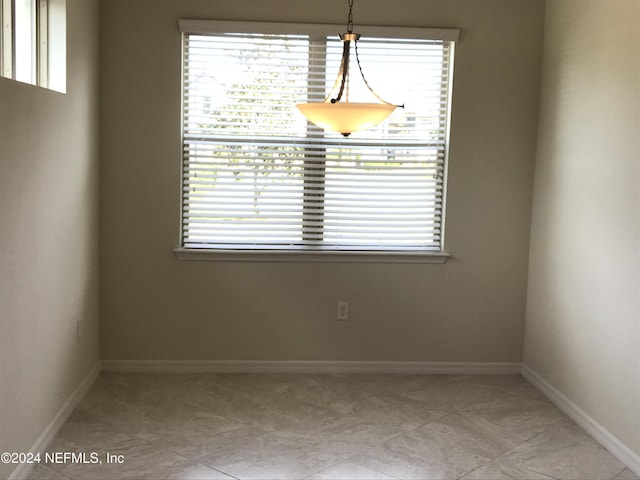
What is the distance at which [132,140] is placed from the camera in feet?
14.4

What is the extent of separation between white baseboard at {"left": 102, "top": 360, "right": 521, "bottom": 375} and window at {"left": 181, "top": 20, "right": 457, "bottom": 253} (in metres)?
0.76

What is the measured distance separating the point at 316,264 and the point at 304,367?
688 millimetres

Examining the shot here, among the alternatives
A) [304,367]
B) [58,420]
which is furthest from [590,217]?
[58,420]

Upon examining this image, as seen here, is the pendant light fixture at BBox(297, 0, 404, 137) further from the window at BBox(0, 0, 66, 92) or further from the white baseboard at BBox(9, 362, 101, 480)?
the white baseboard at BBox(9, 362, 101, 480)

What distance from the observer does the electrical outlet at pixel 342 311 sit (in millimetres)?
4629

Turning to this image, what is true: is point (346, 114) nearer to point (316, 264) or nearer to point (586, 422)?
point (316, 264)

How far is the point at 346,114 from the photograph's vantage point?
2.70m

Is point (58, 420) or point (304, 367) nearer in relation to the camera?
point (58, 420)

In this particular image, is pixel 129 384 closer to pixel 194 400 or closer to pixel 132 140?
pixel 194 400

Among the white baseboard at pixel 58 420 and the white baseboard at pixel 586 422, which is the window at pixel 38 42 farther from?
the white baseboard at pixel 586 422

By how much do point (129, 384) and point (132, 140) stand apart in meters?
1.51

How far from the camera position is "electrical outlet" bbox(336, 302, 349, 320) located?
463cm

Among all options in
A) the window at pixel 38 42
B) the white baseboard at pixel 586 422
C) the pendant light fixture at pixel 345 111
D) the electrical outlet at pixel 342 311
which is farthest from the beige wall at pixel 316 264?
the pendant light fixture at pixel 345 111

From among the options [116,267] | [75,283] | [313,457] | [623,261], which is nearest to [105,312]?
[116,267]
